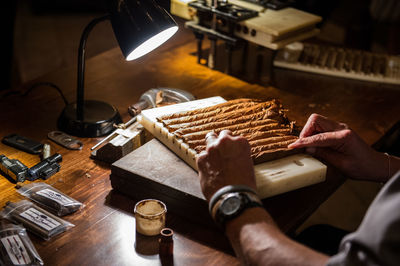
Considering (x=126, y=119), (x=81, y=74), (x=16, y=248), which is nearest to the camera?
(x=16, y=248)

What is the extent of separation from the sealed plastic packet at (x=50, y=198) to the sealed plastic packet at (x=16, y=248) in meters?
0.14

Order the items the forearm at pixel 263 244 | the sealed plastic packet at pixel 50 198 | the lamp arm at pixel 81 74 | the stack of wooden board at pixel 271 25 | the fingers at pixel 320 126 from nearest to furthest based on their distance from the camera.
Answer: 1. the forearm at pixel 263 244
2. the sealed plastic packet at pixel 50 198
3. the fingers at pixel 320 126
4. the lamp arm at pixel 81 74
5. the stack of wooden board at pixel 271 25

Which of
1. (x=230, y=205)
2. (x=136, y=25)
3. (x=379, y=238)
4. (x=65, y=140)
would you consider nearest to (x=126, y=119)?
(x=65, y=140)

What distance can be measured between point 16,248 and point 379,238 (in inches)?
40.8

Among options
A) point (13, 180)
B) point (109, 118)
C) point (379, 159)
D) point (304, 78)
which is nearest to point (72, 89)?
point (109, 118)

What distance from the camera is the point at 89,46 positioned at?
235 inches

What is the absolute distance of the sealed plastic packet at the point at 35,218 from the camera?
1.47 metres

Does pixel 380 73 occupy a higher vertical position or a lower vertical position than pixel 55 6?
higher

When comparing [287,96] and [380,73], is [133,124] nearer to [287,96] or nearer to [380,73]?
[287,96]

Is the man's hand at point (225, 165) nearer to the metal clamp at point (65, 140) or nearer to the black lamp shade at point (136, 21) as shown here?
the black lamp shade at point (136, 21)

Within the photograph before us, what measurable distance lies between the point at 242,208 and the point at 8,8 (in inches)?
122

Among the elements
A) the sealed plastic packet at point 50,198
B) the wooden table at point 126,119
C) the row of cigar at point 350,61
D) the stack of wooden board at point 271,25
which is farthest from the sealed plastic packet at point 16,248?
the row of cigar at point 350,61

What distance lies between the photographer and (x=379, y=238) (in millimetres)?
1042

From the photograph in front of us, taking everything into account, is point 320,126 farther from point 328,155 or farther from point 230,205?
point 230,205
